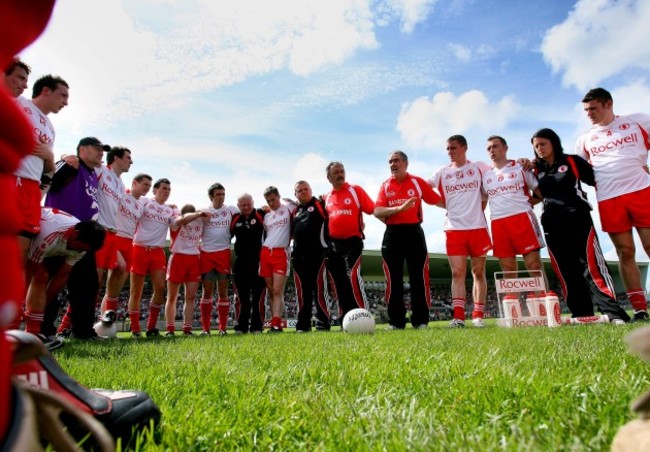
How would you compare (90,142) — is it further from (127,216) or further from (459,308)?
(459,308)

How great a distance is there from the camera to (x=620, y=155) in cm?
530

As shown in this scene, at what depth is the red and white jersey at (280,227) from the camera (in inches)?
320

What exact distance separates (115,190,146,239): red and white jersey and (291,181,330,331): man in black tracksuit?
2710 mm

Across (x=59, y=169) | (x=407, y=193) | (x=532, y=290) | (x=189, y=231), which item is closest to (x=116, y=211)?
(x=59, y=169)

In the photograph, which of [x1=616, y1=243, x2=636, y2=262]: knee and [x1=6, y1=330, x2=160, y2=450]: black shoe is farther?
[x1=616, y1=243, x2=636, y2=262]: knee

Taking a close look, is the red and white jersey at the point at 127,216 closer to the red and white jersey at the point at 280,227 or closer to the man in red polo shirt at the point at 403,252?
the red and white jersey at the point at 280,227

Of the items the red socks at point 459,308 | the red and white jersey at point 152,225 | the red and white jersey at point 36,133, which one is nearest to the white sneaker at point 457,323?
the red socks at point 459,308

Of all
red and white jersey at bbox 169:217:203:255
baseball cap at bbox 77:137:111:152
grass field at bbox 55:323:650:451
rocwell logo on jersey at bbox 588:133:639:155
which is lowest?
grass field at bbox 55:323:650:451

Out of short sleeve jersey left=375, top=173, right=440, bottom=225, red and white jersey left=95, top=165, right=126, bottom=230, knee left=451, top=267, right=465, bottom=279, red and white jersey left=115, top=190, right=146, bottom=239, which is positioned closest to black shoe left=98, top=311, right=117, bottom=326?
red and white jersey left=95, top=165, right=126, bottom=230

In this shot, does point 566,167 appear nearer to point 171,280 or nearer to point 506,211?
point 506,211

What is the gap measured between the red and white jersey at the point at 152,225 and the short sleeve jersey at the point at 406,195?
3926 mm

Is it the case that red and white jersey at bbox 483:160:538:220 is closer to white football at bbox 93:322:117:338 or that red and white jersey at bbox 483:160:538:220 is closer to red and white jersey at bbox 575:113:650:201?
red and white jersey at bbox 575:113:650:201

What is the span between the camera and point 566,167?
5613 millimetres

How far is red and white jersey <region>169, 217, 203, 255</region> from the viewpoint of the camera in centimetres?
820
